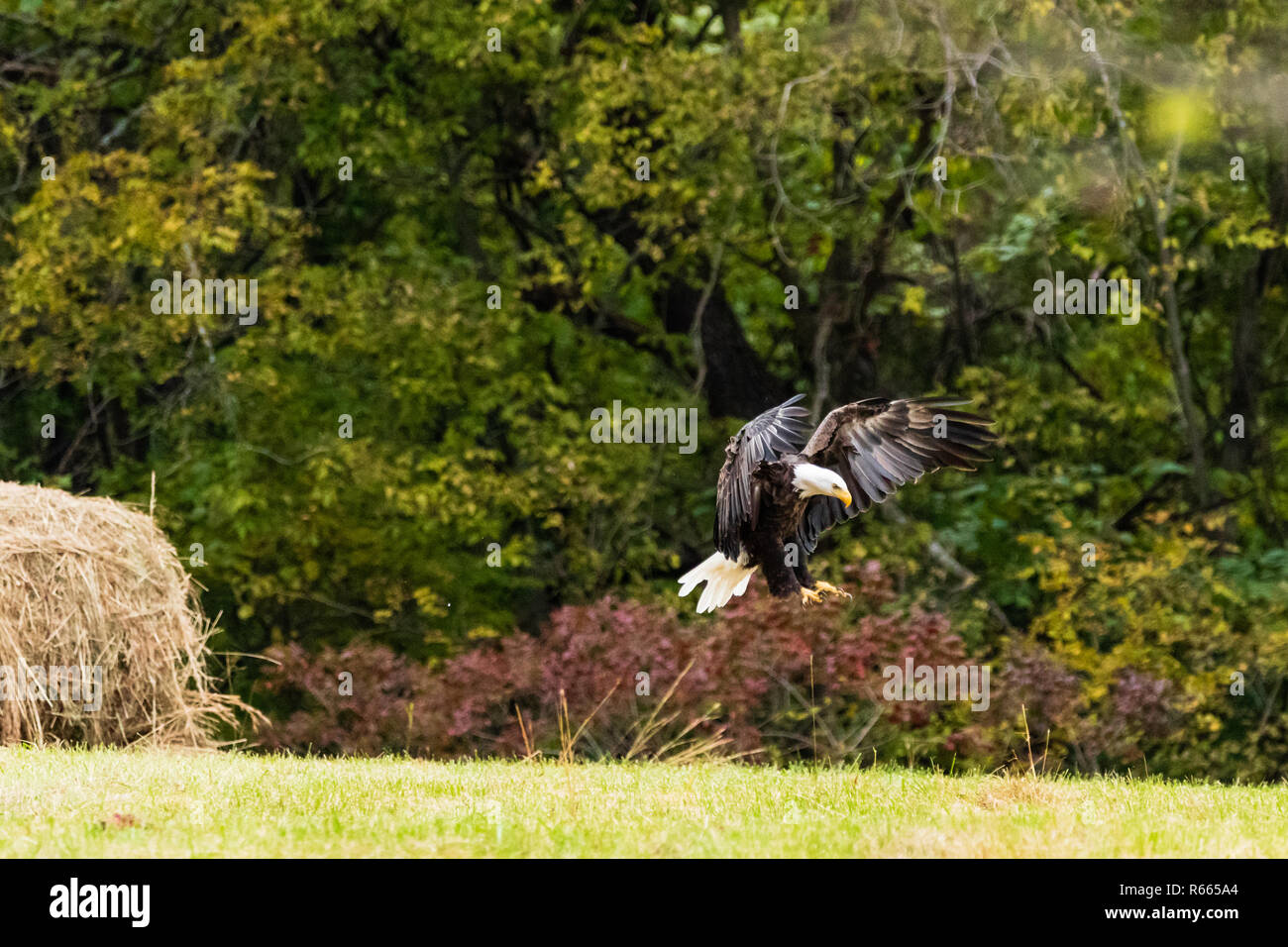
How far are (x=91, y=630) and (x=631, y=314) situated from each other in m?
9.36

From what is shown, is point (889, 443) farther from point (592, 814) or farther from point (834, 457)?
point (592, 814)

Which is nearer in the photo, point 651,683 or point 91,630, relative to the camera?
point 91,630

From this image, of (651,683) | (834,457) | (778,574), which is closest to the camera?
(834,457)

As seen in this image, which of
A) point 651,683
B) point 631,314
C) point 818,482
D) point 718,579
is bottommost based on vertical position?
point 651,683

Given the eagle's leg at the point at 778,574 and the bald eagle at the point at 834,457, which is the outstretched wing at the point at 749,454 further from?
the eagle's leg at the point at 778,574

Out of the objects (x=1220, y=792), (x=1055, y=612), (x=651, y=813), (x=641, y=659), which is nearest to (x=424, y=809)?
(x=651, y=813)

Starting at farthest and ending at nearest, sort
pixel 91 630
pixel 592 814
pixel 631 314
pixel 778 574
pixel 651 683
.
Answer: pixel 631 314, pixel 651 683, pixel 91 630, pixel 778 574, pixel 592 814

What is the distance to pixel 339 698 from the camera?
13492 millimetres

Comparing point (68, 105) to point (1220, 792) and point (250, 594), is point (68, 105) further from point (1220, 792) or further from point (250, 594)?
point (1220, 792)

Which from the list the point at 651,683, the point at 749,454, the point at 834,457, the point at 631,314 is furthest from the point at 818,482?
the point at 631,314

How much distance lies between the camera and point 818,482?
23.8 feet

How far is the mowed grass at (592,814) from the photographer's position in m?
5.24

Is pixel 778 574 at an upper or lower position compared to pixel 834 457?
lower

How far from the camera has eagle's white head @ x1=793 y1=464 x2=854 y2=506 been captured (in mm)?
7191
